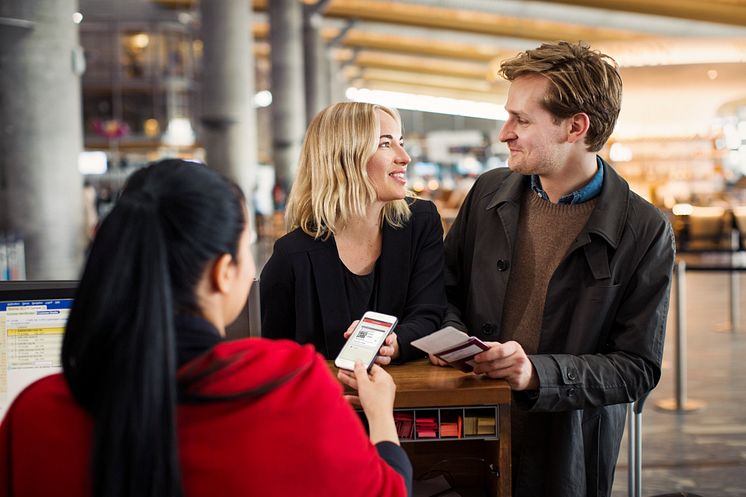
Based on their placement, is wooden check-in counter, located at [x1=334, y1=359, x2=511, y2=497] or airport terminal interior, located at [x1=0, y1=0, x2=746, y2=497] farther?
airport terminal interior, located at [x1=0, y1=0, x2=746, y2=497]

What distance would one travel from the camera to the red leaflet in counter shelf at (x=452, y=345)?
202 cm

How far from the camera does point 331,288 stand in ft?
8.48

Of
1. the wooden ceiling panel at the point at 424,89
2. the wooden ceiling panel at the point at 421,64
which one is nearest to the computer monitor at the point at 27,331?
the wooden ceiling panel at the point at 421,64

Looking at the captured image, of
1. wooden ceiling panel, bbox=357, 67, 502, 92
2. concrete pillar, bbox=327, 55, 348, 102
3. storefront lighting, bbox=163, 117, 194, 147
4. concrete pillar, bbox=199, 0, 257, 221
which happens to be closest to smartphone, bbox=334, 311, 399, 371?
concrete pillar, bbox=199, 0, 257, 221

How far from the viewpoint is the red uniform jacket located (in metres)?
1.25

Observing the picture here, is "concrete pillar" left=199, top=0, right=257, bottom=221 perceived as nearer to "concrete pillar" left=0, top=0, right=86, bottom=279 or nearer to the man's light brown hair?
"concrete pillar" left=0, top=0, right=86, bottom=279

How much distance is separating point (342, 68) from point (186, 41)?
41.0ft

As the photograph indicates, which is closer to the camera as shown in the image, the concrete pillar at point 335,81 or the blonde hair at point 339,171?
the blonde hair at point 339,171

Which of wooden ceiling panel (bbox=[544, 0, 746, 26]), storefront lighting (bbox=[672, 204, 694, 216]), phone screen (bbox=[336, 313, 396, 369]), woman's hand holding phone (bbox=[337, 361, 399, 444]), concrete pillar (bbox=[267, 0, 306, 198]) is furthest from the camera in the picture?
concrete pillar (bbox=[267, 0, 306, 198])

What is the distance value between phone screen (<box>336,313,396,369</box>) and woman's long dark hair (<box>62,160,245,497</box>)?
0.83 meters

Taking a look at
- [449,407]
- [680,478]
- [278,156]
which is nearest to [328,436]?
[449,407]

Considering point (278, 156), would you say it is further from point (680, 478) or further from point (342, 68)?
point (680, 478)

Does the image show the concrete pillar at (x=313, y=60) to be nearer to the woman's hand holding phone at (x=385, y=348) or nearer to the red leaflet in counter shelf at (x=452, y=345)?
the woman's hand holding phone at (x=385, y=348)

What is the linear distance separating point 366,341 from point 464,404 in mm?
287
